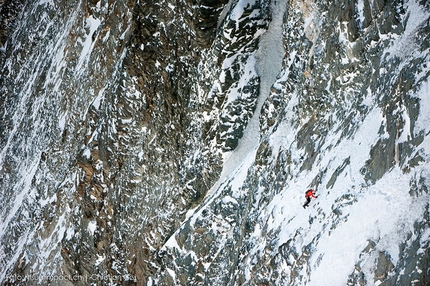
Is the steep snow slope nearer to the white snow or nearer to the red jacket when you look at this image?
the red jacket

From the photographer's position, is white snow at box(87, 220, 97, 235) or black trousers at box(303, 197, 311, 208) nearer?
black trousers at box(303, 197, 311, 208)

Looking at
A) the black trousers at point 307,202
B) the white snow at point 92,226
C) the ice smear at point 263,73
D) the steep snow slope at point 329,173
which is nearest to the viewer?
the steep snow slope at point 329,173

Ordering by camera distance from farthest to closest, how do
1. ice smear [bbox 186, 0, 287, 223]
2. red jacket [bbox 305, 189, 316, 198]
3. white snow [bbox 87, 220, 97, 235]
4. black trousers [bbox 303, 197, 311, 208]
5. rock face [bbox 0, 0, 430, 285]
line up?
white snow [bbox 87, 220, 97, 235] < ice smear [bbox 186, 0, 287, 223] < black trousers [bbox 303, 197, 311, 208] < red jacket [bbox 305, 189, 316, 198] < rock face [bbox 0, 0, 430, 285]

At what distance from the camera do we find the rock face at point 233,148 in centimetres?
1327

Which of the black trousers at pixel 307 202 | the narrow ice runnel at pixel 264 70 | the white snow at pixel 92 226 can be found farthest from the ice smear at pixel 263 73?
the white snow at pixel 92 226

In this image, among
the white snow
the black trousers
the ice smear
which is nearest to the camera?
the black trousers

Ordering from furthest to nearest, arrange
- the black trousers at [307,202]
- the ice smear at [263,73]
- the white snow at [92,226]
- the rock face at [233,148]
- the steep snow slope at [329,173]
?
the white snow at [92,226] < the ice smear at [263,73] < the black trousers at [307,202] < the rock face at [233,148] < the steep snow slope at [329,173]

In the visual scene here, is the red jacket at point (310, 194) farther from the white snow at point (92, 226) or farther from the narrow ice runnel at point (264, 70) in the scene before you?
the white snow at point (92, 226)

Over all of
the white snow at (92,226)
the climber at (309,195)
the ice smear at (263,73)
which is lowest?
the white snow at (92,226)

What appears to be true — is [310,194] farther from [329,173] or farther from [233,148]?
[233,148]

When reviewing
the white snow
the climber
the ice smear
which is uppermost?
the ice smear

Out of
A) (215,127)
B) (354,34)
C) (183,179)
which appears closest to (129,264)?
(183,179)

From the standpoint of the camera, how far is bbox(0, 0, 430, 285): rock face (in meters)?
13.3

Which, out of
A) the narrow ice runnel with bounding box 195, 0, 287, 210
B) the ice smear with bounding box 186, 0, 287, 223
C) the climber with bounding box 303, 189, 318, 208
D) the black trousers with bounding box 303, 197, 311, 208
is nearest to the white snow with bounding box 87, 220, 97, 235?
the ice smear with bounding box 186, 0, 287, 223
